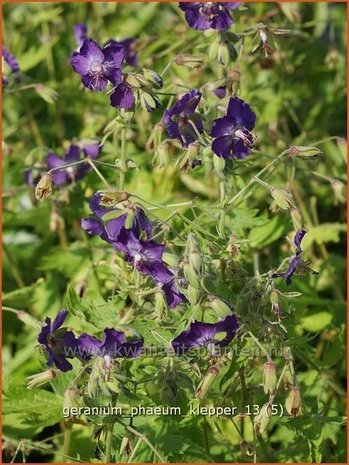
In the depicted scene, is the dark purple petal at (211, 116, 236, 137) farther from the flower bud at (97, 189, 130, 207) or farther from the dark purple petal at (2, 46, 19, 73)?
the dark purple petal at (2, 46, 19, 73)

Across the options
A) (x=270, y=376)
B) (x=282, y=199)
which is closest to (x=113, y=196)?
(x=282, y=199)

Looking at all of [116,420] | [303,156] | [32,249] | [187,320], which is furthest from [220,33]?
[32,249]

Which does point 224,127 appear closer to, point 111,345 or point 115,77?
point 115,77

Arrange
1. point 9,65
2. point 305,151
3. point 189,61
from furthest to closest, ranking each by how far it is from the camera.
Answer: point 9,65
point 189,61
point 305,151

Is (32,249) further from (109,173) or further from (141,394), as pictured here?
(141,394)

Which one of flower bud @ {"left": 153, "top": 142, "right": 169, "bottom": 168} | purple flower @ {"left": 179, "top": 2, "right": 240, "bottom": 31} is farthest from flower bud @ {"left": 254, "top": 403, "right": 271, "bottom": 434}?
purple flower @ {"left": 179, "top": 2, "right": 240, "bottom": 31}

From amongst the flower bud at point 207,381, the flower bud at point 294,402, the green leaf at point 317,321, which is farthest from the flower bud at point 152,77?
the green leaf at point 317,321

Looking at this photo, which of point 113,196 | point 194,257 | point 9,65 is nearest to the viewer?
point 194,257
